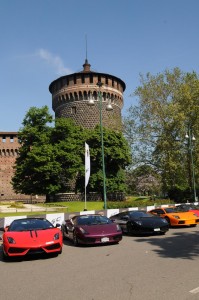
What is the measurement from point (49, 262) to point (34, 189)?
37.3 metres

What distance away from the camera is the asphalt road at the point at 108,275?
19.2ft

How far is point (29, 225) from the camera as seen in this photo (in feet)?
35.4

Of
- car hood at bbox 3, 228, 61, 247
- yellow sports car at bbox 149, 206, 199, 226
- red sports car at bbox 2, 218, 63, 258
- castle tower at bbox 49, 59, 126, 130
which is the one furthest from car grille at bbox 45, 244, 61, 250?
castle tower at bbox 49, 59, 126, 130

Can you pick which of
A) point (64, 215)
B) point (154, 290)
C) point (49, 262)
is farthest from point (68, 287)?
point (64, 215)

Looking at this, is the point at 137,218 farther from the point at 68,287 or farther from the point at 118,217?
the point at 68,287

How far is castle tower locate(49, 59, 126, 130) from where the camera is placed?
5919cm

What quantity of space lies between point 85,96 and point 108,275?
53.6 meters

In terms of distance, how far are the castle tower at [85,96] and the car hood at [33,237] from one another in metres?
48.0

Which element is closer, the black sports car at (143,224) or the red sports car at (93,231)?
the red sports car at (93,231)

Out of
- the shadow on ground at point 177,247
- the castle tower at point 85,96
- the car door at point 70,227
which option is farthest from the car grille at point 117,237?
the castle tower at point 85,96

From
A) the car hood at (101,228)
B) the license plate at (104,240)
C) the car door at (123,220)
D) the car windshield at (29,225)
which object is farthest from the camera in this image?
the car door at (123,220)

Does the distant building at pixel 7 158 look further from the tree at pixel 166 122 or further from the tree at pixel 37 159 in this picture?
the tree at pixel 166 122

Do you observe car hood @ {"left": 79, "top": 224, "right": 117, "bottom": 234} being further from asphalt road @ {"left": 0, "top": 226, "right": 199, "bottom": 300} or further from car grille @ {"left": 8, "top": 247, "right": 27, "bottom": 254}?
car grille @ {"left": 8, "top": 247, "right": 27, "bottom": 254}

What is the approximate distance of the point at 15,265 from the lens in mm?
9086
